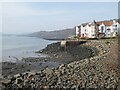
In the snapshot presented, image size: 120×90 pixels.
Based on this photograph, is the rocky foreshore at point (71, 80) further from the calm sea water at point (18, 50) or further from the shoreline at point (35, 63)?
the calm sea water at point (18, 50)

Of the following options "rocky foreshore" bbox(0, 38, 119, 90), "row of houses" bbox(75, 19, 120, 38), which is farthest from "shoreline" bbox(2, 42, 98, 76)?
"row of houses" bbox(75, 19, 120, 38)

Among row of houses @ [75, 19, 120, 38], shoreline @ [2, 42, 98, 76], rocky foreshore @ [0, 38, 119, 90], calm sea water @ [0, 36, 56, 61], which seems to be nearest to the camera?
rocky foreshore @ [0, 38, 119, 90]

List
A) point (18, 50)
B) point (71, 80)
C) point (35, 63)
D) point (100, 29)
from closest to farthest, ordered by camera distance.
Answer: point (71, 80) < point (35, 63) < point (18, 50) < point (100, 29)

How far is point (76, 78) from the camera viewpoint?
48.6 feet

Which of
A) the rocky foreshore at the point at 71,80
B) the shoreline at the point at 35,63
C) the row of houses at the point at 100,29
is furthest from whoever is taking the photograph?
the row of houses at the point at 100,29

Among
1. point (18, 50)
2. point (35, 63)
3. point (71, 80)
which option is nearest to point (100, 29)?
point (18, 50)

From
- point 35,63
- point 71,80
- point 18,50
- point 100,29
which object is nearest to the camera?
point 71,80

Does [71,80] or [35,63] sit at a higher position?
[71,80]

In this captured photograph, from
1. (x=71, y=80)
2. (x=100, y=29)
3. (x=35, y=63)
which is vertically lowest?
(x=35, y=63)

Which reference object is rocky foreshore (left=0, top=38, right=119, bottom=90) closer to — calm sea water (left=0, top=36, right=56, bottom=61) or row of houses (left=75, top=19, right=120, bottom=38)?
calm sea water (left=0, top=36, right=56, bottom=61)

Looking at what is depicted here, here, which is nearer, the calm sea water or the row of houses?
the calm sea water

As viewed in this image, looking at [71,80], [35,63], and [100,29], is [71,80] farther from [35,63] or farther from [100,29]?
[100,29]

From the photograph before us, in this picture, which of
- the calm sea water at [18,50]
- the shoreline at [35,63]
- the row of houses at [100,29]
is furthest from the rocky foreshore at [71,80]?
the row of houses at [100,29]

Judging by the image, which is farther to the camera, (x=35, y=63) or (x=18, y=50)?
(x=18, y=50)
